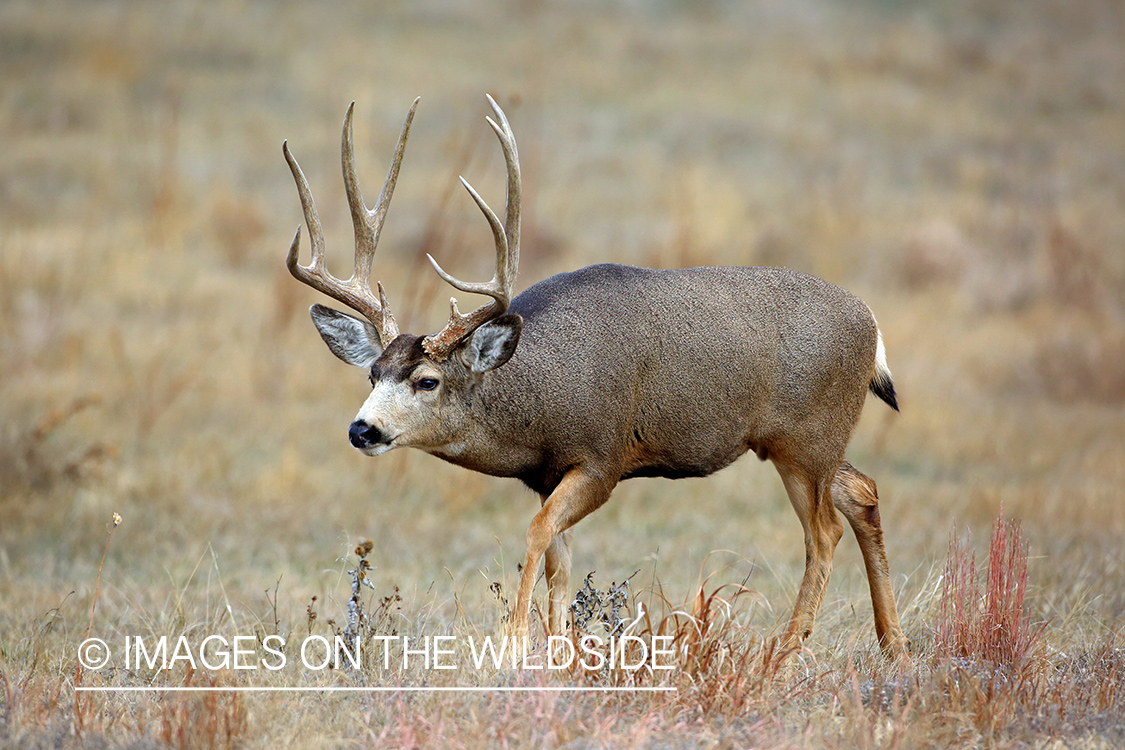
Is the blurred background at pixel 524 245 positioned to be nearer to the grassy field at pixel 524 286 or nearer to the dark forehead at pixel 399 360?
the grassy field at pixel 524 286

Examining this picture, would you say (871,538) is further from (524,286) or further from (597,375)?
(524,286)

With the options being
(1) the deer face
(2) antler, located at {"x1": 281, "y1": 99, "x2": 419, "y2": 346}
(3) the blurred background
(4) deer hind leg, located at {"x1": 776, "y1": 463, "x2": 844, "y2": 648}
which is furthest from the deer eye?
(4) deer hind leg, located at {"x1": 776, "y1": 463, "x2": 844, "y2": 648}

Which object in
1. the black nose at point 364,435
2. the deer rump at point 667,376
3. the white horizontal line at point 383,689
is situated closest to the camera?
the white horizontal line at point 383,689

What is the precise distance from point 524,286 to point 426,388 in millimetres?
11070

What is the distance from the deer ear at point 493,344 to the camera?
493cm

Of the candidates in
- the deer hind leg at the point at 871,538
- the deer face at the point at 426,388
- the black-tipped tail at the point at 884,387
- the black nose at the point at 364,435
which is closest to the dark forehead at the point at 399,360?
the deer face at the point at 426,388

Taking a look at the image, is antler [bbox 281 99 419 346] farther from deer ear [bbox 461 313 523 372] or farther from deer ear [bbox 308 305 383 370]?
deer ear [bbox 461 313 523 372]

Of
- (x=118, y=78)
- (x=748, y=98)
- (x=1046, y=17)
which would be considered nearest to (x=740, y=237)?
(x=748, y=98)

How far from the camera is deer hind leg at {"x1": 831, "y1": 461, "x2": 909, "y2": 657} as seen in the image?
5980mm

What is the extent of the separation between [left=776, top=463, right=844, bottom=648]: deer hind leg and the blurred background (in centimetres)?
26

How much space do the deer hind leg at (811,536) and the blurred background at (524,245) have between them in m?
0.26

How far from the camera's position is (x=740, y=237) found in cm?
1989

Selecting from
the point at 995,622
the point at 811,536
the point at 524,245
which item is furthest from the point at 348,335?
the point at 524,245

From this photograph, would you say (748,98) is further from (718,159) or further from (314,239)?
(314,239)
